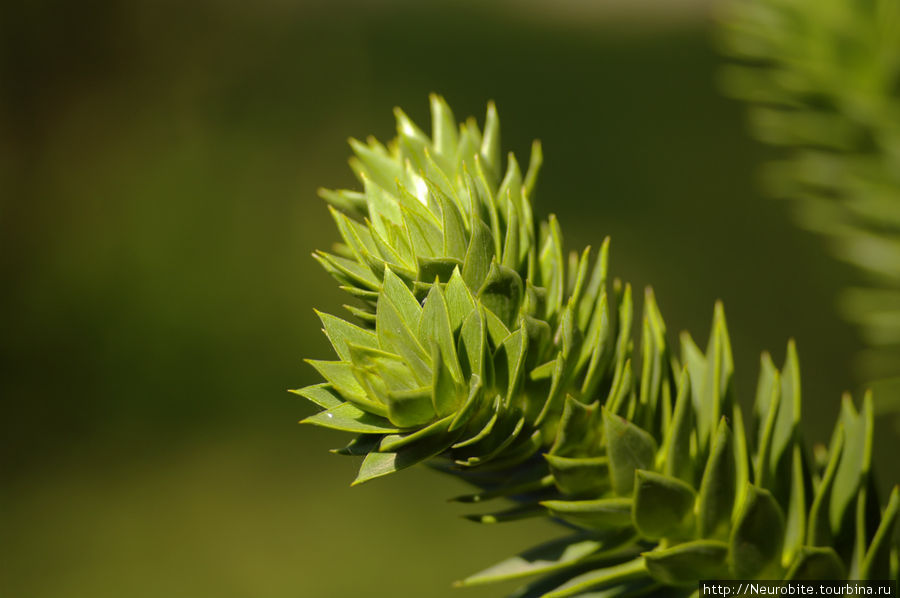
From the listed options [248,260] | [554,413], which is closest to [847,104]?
[554,413]

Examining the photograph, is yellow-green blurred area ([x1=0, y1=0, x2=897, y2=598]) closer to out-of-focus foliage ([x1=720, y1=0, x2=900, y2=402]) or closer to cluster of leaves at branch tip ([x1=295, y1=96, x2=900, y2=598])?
out-of-focus foliage ([x1=720, y1=0, x2=900, y2=402])

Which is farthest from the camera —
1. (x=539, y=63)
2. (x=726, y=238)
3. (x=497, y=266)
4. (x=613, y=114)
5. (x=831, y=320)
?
(x=539, y=63)

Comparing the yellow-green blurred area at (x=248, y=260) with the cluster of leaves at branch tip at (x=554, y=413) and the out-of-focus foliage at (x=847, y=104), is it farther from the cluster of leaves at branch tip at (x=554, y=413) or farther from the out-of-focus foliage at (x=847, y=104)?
the cluster of leaves at branch tip at (x=554, y=413)

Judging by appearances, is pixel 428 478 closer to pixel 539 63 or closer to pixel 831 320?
pixel 831 320

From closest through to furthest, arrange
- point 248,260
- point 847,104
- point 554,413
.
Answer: point 554,413
point 847,104
point 248,260

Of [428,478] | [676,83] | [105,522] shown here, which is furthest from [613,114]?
[105,522]

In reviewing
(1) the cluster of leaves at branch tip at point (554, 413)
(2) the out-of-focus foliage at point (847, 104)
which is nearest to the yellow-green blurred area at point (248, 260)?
(2) the out-of-focus foliage at point (847, 104)

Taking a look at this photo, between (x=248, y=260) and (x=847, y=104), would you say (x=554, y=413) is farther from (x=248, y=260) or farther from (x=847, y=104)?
(x=248, y=260)
